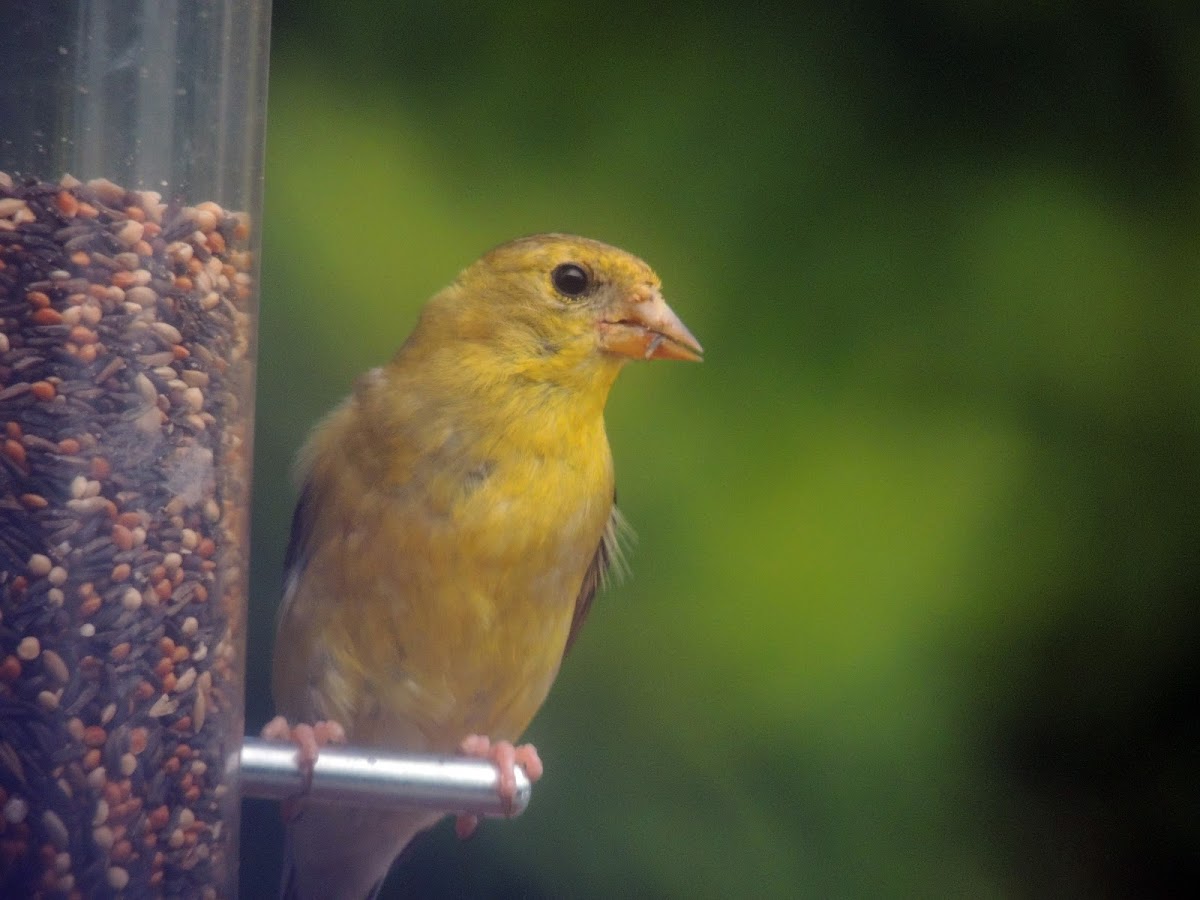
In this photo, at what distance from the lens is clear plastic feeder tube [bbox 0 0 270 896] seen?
1.11 m

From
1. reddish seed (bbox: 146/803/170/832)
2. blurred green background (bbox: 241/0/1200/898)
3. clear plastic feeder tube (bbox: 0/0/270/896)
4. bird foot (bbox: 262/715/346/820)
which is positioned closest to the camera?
clear plastic feeder tube (bbox: 0/0/270/896)

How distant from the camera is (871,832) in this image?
93.3 inches

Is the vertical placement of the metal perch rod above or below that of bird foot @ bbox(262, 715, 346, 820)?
above

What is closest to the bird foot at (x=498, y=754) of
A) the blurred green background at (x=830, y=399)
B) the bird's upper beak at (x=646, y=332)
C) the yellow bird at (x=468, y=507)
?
the yellow bird at (x=468, y=507)

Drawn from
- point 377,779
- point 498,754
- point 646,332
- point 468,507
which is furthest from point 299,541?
point 377,779

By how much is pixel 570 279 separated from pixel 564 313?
0.06m

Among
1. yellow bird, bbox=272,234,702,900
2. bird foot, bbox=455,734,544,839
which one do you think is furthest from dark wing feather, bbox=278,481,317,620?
bird foot, bbox=455,734,544,839

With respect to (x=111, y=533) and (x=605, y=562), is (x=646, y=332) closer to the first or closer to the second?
(x=605, y=562)

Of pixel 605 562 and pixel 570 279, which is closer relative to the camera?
pixel 570 279

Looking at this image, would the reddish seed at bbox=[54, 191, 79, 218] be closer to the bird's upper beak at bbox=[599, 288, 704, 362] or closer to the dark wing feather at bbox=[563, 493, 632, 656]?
the bird's upper beak at bbox=[599, 288, 704, 362]

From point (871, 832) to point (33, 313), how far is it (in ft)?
5.53

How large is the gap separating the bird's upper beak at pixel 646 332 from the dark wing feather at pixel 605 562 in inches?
9.2

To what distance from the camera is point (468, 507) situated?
1841 mm

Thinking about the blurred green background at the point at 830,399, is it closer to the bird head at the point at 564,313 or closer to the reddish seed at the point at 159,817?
the bird head at the point at 564,313
